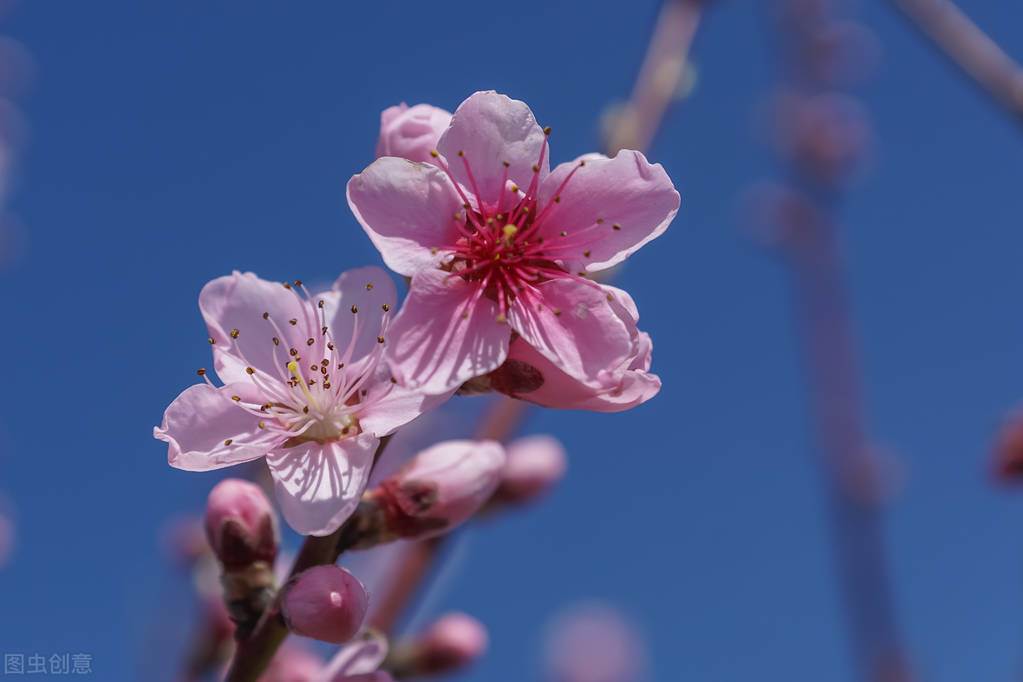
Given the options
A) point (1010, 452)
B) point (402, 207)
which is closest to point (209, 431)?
point (402, 207)

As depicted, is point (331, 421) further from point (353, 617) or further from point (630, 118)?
point (630, 118)

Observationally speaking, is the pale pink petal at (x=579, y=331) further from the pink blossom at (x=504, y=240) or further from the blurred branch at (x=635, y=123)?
the blurred branch at (x=635, y=123)

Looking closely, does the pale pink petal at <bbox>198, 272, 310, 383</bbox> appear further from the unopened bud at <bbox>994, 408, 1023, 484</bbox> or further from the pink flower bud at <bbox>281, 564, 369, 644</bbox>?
the unopened bud at <bbox>994, 408, 1023, 484</bbox>

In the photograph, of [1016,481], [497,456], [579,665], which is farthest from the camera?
[579,665]

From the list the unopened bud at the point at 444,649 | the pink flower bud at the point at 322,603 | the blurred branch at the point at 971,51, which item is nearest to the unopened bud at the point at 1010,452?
the blurred branch at the point at 971,51

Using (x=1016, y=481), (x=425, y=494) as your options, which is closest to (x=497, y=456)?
(x=425, y=494)

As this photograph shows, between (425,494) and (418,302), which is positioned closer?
(418,302)

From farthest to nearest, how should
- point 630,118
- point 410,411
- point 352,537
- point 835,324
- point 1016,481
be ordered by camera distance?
point 835,324, point 1016,481, point 630,118, point 352,537, point 410,411

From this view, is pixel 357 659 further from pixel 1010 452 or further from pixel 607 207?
pixel 1010 452
